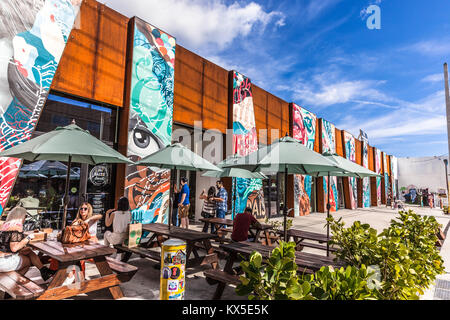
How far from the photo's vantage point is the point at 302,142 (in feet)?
52.5

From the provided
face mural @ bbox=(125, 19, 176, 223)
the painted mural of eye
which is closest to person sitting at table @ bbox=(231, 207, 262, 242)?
Result: face mural @ bbox=(125, 19, 176, 223)

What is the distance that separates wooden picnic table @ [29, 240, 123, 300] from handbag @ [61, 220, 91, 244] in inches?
3.3

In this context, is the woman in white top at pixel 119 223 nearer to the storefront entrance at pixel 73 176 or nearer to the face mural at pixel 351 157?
the storefront entrance at pixel 73 176

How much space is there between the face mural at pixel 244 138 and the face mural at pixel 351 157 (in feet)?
43.5

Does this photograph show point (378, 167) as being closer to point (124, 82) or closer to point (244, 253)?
point (124, 82)

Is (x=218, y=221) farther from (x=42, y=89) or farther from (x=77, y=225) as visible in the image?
(x=42, y=89)

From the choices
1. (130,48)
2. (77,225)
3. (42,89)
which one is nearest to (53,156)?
(77,225)

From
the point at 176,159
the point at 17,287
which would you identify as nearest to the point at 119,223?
the point at 176,159

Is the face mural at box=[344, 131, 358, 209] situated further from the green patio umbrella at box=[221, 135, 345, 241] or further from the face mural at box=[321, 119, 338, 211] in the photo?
the green patio umbrella at box=[221, 135, 345, 241]

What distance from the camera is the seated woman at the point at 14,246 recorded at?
3.36 metres

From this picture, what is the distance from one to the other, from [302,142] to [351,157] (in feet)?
34.2

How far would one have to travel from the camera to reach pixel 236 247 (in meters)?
4.13

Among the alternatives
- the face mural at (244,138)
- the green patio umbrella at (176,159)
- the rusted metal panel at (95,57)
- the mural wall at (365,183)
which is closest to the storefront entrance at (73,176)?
the rusted metal panel at (95,57)
